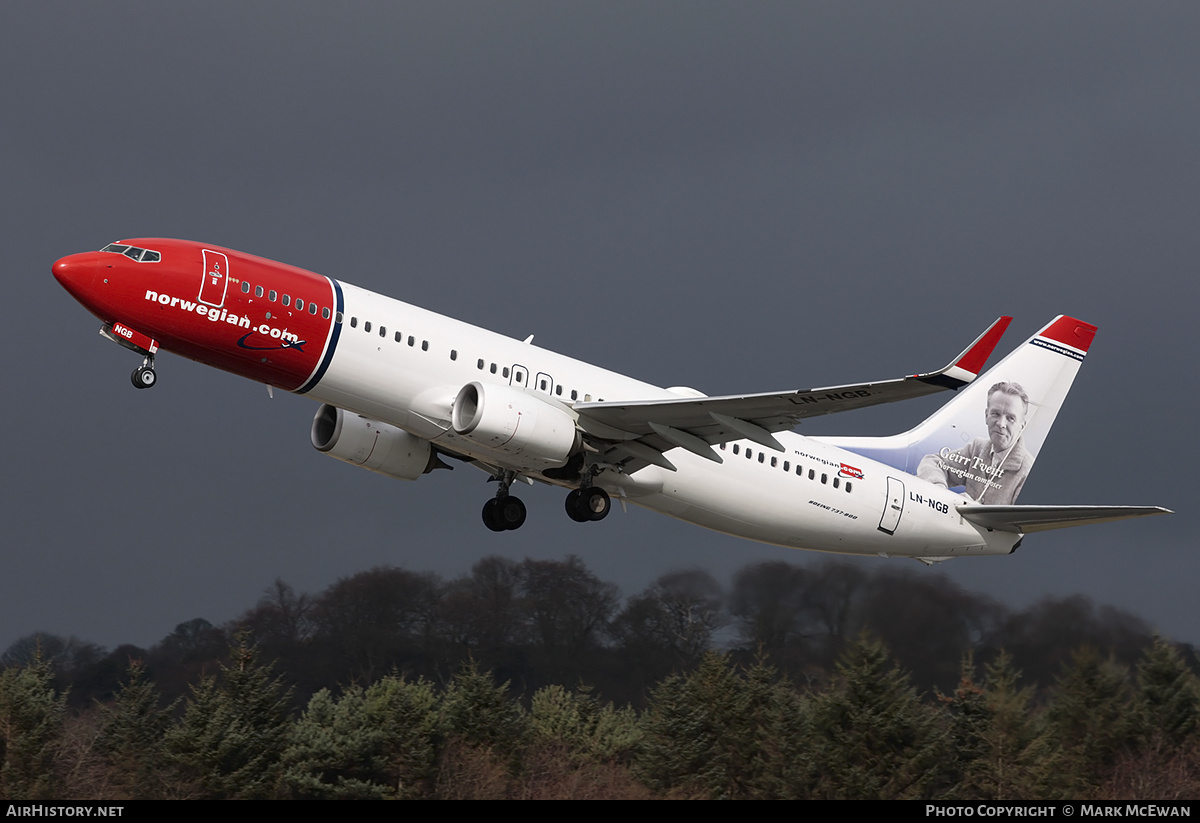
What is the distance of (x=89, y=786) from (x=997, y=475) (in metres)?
28.1

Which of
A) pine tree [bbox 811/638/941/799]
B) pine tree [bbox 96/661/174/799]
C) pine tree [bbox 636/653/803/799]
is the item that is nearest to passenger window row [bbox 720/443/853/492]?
pine tree [bbox 811/638/941/799]

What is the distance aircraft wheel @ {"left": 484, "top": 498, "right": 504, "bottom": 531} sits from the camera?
31.8 meters

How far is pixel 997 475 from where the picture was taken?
120 ft

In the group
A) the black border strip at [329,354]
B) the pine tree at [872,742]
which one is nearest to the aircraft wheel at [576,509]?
the black border strip at [329,354]

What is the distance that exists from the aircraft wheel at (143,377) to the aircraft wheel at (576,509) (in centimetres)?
900

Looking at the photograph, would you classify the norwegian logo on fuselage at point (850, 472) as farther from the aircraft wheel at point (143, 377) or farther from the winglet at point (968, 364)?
the aircraft wheel at point (143, 377)

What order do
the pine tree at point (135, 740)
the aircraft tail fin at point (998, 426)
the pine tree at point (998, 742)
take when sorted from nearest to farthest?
the aircraft tail fin at point (998, 426)
the pine tree at point (998, 742)
the pine tree at point (135, 740)

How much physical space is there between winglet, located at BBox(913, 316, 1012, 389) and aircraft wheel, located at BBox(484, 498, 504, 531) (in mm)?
11482

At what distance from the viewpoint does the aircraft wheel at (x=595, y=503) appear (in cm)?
2962

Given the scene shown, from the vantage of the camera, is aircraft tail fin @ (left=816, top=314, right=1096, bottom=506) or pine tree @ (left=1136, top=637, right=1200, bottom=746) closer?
aircraft tail fin @ (left=816, top=314, right=1096, bottom=506)

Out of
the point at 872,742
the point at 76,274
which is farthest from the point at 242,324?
the point at 872,742

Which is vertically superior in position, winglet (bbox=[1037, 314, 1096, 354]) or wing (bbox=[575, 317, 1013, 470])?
winglet (bbox=[1037, 314, 1096, 354])

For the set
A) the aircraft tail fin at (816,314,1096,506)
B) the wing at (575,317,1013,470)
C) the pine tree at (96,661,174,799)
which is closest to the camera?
the wing at (575,317,1013,470)

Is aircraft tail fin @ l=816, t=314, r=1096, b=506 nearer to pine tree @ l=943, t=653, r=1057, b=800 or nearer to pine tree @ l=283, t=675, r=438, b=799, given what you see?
pine tree @ l=943, t=653, r=1057, b=800
